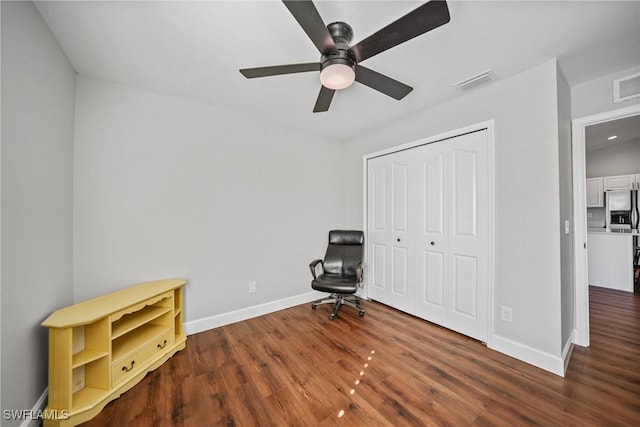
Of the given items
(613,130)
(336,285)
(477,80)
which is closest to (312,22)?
(477,80)

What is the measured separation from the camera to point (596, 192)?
15.4 ft

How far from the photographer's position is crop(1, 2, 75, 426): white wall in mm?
1216

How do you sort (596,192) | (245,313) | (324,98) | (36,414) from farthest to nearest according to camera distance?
(596,192), (245,313), (324,98), (36,414)

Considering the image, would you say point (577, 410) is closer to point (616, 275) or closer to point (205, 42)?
point (205, 42)

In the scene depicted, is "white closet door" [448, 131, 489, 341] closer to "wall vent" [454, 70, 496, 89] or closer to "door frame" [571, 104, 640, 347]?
"wall vent" [454, 70, 496, 89]

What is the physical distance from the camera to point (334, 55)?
4.84 feet

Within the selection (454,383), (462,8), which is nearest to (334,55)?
(462,8)

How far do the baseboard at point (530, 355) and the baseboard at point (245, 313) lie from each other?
7.05 feet

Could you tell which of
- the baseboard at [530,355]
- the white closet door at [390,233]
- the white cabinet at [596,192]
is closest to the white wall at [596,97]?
the white closet door at [390,233]

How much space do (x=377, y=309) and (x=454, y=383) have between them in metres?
1.40

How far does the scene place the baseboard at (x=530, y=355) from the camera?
182cm

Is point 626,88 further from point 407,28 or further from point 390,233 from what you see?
point 390,233

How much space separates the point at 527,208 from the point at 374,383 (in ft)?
6.27

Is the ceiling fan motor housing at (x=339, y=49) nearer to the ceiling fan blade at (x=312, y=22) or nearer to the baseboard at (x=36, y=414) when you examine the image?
the ceiling fan blade at (x=312, y=22)
